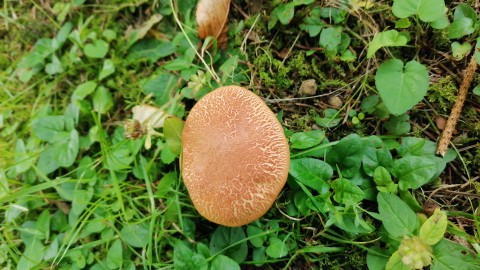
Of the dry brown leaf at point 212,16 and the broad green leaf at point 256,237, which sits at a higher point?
the dry brown leaf at point 212,16

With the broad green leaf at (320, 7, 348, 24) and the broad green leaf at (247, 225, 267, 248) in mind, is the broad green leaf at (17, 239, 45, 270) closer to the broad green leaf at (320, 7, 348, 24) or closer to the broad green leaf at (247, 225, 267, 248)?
the broad green leaf at (247, 225, 267, 248)

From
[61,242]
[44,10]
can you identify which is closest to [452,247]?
[61,242]

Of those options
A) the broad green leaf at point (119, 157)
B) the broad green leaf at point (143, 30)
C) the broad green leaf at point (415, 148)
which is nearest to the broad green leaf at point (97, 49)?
the broad green leaf at point (143, 30)

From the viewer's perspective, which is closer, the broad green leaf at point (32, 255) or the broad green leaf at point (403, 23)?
the broad green leaf at point (403, 23)

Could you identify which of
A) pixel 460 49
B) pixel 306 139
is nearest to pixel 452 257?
pixel 306 139

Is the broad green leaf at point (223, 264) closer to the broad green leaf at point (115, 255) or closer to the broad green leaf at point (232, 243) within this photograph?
the broad green leaf at point (232, 243)

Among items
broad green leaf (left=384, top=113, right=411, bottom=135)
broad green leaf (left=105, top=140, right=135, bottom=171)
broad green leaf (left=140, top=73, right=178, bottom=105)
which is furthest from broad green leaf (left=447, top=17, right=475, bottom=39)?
broad green leaf (left=105, top=140, right=135, bottom=171)

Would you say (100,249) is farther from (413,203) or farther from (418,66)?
(418,66)
